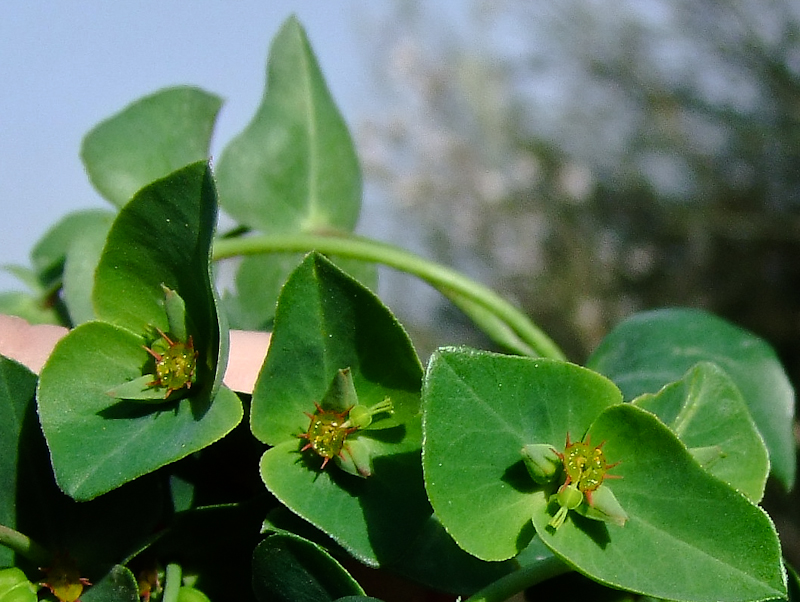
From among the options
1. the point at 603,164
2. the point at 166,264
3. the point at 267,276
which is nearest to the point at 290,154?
the point at 267,276

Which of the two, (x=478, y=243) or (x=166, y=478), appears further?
(x=478, y=243)

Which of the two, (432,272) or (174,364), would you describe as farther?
(432,272)

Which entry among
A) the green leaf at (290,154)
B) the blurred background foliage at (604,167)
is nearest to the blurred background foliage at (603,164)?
the blurred background foliage at (604,167)

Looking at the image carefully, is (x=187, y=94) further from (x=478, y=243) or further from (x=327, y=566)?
(x=478, y=243)

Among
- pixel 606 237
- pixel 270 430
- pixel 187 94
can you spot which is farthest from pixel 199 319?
pixel 606 237

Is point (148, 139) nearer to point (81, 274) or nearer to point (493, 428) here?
point (81, 274)

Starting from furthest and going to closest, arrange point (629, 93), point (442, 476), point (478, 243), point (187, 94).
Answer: point (478, 243)
point (629, 93)
point (187, 94)
point (442, 476)
